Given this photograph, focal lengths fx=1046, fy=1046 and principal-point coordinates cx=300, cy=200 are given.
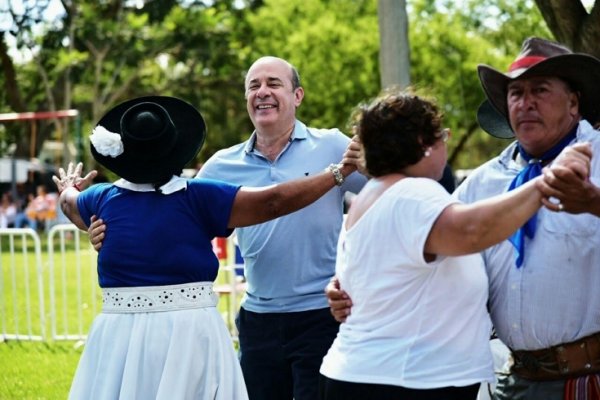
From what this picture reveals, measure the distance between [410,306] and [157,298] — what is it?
1538mm

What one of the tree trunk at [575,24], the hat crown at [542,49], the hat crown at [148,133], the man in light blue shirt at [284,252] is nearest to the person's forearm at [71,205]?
the hat crown at [148,133]

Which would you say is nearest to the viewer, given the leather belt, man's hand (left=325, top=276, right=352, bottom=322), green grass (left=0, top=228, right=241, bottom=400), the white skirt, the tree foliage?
man's hand (left=325, top=276, right=352, bottom=322)

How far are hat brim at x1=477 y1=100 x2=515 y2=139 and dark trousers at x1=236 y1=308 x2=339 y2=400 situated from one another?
1308 mm

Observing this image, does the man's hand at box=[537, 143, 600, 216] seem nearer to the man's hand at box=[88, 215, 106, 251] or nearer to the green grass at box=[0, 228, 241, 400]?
the man's hand at box=[88, 215, 106, 251]

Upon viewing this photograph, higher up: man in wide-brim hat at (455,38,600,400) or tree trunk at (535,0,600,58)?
tree trunk at (535,0,600,58)

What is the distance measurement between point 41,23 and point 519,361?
3665cm

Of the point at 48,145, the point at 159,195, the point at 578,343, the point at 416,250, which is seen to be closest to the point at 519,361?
the point at 578,343

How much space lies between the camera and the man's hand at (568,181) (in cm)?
337

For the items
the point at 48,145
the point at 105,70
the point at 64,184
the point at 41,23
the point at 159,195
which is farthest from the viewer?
the point at 48,145

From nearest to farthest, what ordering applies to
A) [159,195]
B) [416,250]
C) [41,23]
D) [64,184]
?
[416,250] → [159,195] → [64,184] → [41,23]

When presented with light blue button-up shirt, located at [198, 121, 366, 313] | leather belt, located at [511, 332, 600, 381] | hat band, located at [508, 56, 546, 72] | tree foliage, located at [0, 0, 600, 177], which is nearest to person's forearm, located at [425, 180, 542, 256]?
leather belt, located at [511, 332, 600, 381]

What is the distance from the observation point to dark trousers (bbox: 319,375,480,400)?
364 centimetres

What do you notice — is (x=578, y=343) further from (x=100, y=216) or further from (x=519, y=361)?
(x=100, y=216)

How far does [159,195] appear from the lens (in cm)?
482
